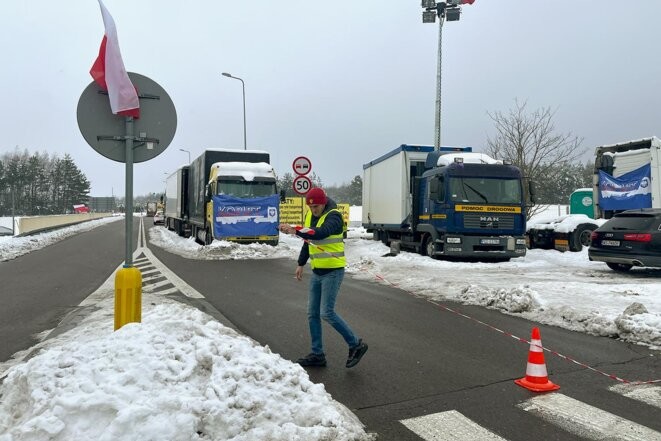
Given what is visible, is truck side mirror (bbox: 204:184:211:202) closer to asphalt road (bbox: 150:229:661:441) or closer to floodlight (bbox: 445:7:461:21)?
asphalt road (bbox: 150:229:661:441)

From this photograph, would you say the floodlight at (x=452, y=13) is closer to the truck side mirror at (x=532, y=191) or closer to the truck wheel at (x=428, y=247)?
the truck side mirror at (x=532, y=191)

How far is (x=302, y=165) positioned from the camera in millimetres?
13320

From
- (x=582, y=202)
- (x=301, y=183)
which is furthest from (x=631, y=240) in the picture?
(x=582, y=202)

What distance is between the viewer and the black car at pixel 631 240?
1111 cm

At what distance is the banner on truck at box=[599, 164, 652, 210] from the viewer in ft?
51.6

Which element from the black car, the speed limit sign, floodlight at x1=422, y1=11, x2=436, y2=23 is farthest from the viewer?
floodlight at x1=422, y1=11, x2=436, y2=23

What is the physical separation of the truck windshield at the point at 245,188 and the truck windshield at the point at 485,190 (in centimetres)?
759

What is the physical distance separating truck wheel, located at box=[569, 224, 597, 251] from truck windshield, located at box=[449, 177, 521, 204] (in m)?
3.35

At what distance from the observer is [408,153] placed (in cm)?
1734

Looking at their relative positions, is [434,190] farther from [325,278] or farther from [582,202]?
[325,278]

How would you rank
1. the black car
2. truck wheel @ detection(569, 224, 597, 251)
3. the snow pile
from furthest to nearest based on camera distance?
1. truck wheel @ detection(569, 224, 597, 251)
2. the black car
3. the snow pile

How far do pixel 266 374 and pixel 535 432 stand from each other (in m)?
2.03

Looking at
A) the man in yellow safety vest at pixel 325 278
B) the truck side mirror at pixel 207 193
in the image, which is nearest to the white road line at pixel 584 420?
the man in yellow safety vest at pixel 325 278

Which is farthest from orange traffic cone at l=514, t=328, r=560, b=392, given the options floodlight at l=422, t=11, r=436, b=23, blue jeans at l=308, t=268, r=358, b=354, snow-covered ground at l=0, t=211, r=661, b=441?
floodlight at l=422, t=11, r=436, b=23
